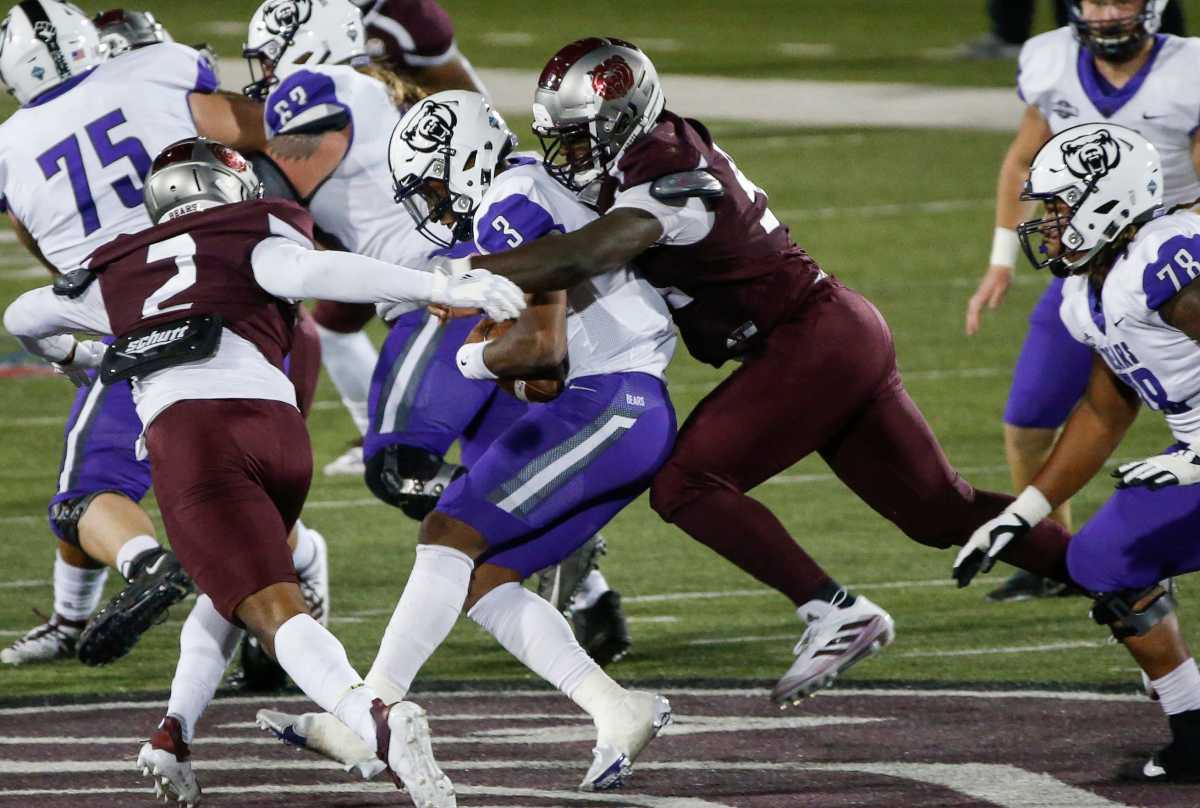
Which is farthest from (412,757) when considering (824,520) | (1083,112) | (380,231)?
(824,520)

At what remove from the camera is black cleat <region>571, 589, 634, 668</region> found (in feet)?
20.5

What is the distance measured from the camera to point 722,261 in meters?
5.10

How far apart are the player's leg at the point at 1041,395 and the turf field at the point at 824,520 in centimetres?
13

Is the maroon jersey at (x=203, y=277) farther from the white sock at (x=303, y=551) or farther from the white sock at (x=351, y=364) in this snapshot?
the white sock at (x=351, y=364)

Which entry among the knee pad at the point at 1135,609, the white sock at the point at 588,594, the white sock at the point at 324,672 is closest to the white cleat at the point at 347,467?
the white sock at the point at 588,594

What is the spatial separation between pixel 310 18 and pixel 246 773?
257 cm

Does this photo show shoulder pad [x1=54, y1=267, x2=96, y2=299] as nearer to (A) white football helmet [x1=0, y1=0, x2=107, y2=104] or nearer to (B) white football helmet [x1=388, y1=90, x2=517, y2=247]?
(B) white football helmet [x1=388, y1=90, x2=517, y2=247]

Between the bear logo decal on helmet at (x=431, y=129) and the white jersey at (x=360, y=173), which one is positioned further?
the white jersey at (x=360, y=173)

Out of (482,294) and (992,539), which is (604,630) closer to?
(992,539)

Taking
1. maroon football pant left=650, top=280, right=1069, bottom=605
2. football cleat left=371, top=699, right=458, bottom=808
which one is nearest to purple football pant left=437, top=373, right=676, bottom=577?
maroon football pant left=650, top=280, right=1069, bottom=605

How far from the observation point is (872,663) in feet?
20.4

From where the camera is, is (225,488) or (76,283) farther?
(76,283)

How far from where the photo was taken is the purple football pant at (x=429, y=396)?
599 centimetres

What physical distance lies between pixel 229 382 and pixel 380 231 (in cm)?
167
